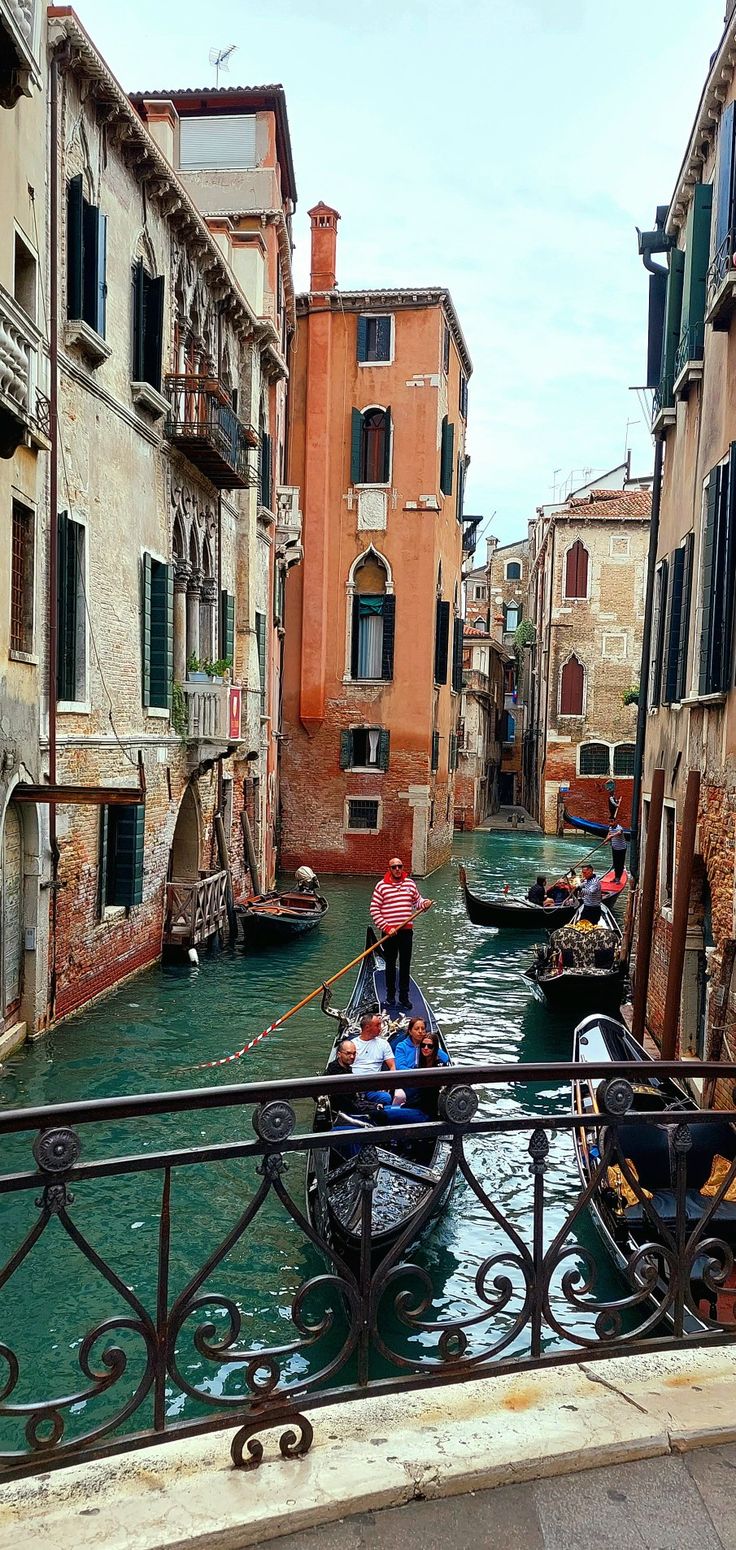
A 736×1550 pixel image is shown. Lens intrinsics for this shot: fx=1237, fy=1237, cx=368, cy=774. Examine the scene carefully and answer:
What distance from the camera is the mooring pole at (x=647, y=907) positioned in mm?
9625

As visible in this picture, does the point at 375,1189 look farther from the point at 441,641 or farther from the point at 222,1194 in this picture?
the point at 441,641

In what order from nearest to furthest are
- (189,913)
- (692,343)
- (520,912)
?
(692,343) < (189,913) < (520,912)

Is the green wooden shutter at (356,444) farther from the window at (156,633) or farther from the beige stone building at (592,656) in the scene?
the beige stone building at (592,656)

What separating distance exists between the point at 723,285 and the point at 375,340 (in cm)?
1650

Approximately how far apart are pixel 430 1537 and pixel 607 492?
35874 mm

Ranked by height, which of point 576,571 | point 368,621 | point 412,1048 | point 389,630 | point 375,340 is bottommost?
point 412,1048

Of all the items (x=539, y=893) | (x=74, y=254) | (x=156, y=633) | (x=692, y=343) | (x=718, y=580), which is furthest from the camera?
(x=539, y=893)

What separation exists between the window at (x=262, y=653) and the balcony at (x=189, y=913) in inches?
185

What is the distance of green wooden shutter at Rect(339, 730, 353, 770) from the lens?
2314 centimetres

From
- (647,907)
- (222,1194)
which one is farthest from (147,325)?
(222,1194)

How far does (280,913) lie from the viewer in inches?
627

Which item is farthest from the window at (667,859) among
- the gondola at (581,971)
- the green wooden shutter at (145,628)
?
the green wooden shutter at (145,628)

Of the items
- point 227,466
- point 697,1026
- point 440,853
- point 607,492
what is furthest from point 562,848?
point 697,1026

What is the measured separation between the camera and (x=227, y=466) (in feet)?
48.2
